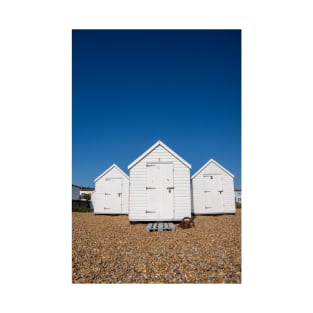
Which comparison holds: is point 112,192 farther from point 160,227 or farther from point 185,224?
point 185,224

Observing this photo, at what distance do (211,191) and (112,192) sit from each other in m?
5.24

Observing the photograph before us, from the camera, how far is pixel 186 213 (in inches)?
317

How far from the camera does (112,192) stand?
38.7ft

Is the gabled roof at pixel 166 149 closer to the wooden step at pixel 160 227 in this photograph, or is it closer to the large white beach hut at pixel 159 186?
the large white beach hut at pixel 159 186

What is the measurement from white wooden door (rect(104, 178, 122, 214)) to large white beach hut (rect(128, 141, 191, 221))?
370 cm

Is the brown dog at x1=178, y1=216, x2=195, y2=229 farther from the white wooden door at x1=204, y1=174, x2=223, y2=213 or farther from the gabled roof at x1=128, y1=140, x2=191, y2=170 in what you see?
the white wooden door at x1=204, y1=174, x2=223, y2=213

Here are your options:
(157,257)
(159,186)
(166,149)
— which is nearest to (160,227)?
(159,186)

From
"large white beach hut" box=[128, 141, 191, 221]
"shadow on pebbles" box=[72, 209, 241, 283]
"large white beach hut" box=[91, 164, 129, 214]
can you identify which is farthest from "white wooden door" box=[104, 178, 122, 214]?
"shadow on pebbles" box=[72, 209, 241, 283]
